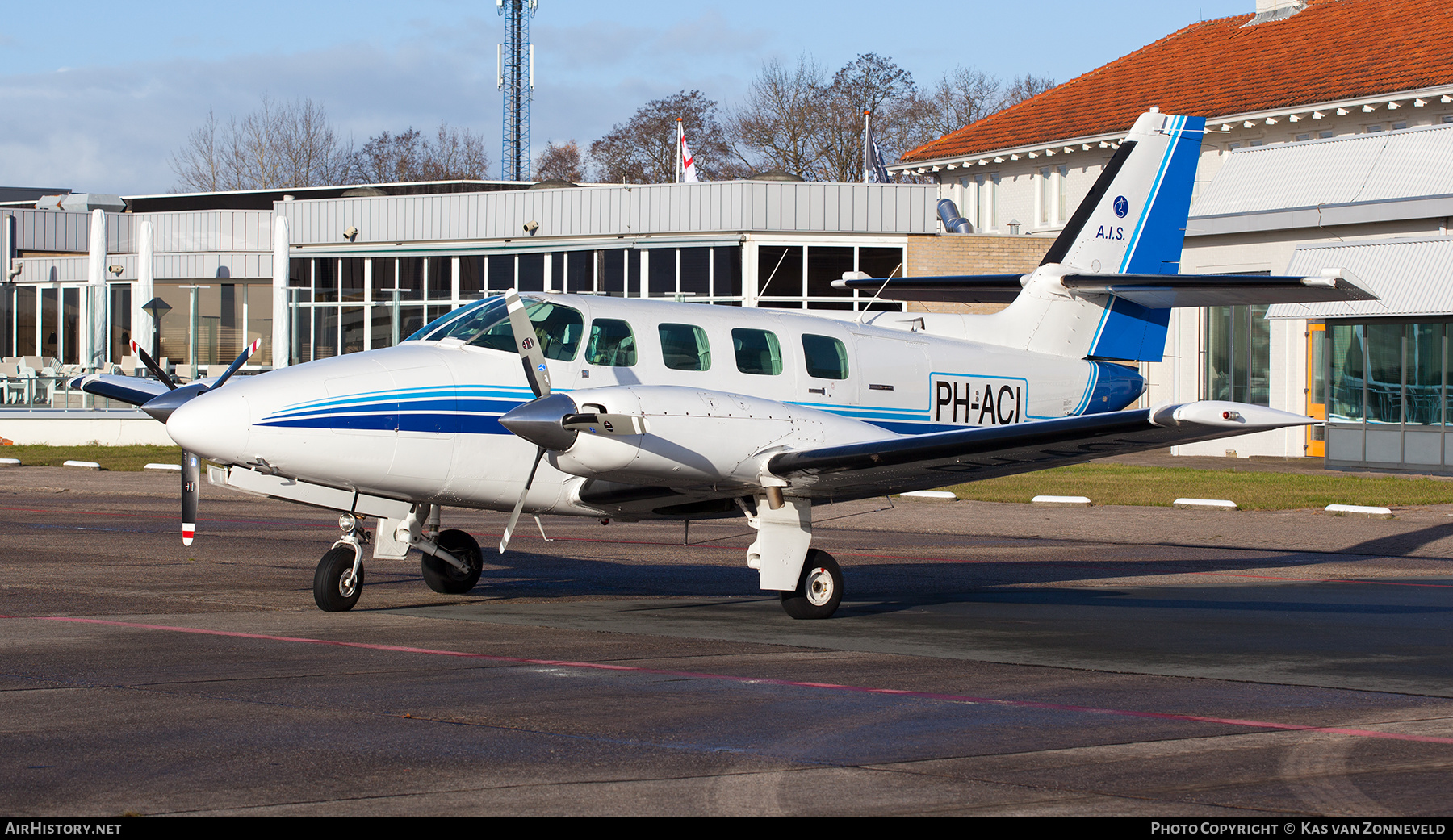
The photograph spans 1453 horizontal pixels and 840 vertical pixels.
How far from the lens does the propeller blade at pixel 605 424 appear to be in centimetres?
1102

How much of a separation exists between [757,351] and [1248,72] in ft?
105

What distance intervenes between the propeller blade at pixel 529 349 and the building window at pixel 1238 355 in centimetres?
2703

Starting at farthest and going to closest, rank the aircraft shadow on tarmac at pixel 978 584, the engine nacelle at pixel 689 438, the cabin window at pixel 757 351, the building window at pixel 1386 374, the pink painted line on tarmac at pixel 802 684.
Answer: the building window at pixel 1386 374, the aircraft shadow on tarmac at pixel 978 584, the cabin window at pixel 757 351, the engine nacelle at pixel 689 438, the pink painted line on tarmac at pixel 802 684

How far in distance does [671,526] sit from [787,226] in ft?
52.7

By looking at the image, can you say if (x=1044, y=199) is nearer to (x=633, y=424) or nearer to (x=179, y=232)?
(x=179, y=232)

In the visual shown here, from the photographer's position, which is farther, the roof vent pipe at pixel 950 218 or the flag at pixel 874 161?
the flag at pixel 874 161

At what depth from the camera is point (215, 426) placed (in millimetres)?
11055

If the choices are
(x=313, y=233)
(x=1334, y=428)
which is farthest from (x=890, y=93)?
(x=1334, y=428)

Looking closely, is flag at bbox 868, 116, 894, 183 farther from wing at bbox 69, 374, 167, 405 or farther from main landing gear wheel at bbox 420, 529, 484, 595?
wing at bbox 69, 374, 167, 405

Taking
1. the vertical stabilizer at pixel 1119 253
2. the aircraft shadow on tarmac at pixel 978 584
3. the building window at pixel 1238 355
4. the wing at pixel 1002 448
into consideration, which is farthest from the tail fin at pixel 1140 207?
the building window at pixel 1238 355

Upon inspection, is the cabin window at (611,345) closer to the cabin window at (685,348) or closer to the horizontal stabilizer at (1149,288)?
the cabin window at (685,348)
